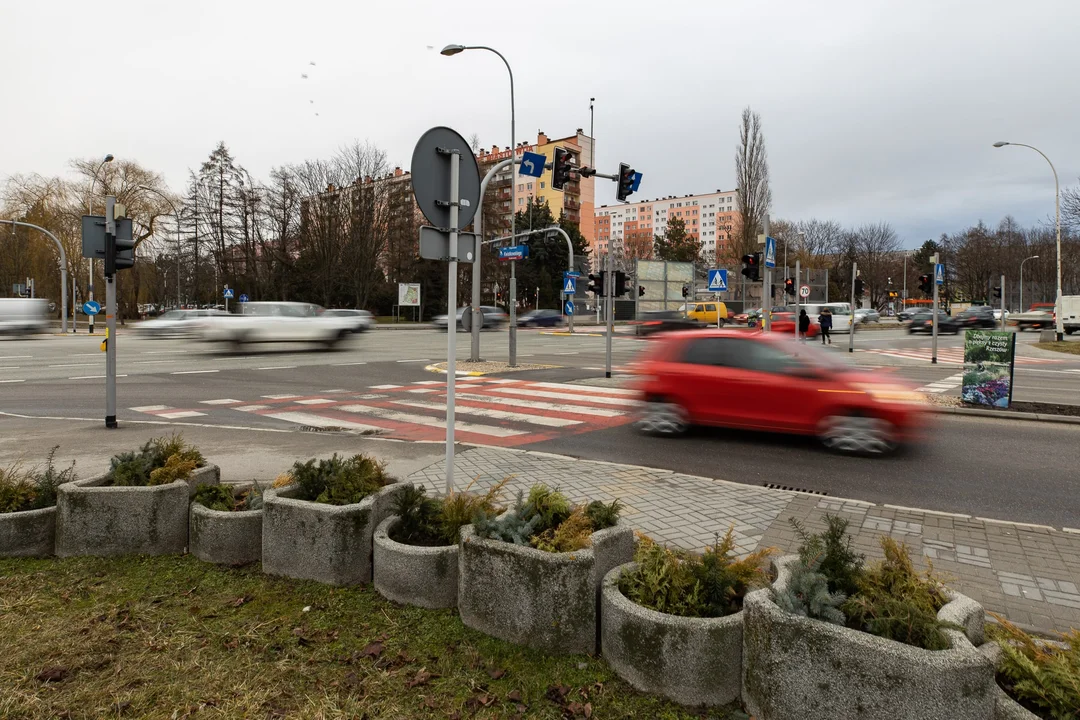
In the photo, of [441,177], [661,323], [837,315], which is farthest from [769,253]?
[837,315]

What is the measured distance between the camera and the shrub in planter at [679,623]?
2.65 metres

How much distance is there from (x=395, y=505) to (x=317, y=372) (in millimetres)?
14576

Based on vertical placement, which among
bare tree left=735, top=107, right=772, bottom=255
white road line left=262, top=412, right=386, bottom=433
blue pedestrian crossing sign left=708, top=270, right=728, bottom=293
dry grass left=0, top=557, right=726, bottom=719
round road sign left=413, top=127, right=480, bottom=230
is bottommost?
dry grass left=0, top=557, right=726, bottom=719

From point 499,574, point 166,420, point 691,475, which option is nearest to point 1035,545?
point 691,475

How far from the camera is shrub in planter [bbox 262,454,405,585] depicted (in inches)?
146

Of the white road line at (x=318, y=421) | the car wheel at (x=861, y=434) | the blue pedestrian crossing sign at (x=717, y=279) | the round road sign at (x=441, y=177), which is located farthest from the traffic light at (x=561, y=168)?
the round road sign at (x=441, y=177)

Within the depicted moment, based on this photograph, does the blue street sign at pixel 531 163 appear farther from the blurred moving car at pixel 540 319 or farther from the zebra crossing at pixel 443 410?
the blurred moving car at pixel 540 319

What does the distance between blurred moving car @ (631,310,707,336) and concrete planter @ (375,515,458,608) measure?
3585 cm

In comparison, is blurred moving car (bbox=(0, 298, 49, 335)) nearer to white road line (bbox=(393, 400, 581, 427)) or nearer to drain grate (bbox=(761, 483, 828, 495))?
white road line (bbox=(393, 400, 581, 427))

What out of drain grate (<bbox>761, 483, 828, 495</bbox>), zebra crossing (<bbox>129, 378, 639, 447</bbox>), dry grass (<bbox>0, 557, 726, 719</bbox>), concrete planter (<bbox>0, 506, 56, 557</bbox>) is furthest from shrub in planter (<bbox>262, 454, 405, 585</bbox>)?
zebra crossing (<bbox>129, 378, 639, 447</bbox>)

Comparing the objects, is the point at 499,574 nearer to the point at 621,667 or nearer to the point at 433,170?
the point at 621,667

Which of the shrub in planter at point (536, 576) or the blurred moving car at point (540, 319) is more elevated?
the blurred moving car at point (540, 319)

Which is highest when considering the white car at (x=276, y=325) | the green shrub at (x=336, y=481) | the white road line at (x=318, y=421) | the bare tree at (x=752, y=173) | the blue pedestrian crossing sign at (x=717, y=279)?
the bare tree at (x=752, y=173)

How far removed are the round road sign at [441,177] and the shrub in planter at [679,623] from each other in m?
2.66
